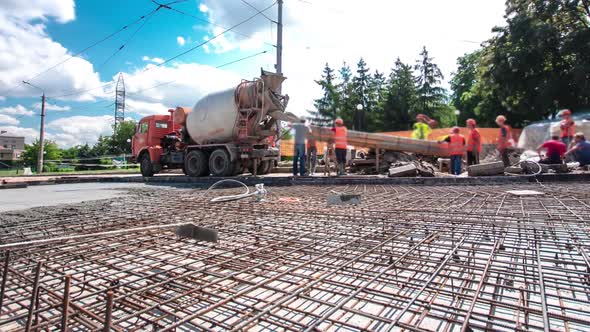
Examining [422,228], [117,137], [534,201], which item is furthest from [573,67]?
[117,137]

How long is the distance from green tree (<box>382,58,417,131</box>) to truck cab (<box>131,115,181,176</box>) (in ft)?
106

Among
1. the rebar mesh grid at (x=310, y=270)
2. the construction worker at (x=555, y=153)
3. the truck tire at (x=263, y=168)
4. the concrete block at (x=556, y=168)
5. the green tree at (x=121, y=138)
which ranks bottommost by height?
the rebar mesh grid at (x=310, y=270)

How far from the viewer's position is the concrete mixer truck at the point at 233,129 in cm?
1006

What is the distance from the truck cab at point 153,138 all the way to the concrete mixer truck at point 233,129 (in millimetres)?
799

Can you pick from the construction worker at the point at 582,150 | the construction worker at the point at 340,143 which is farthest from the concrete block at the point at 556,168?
the construction worker at the point at 340,143

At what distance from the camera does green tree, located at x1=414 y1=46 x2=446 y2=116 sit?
41688 millimetres

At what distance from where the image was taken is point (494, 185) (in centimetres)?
634

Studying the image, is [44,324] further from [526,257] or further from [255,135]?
[255,135]

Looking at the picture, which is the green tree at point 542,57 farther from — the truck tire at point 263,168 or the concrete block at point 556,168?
the truck tire at point 263,168

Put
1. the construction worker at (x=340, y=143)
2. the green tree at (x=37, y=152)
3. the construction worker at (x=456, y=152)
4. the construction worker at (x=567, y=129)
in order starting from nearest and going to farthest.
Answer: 1. the construction worker at (x=567, y=129)
2. the construction worker at (x=456, y=152)
3. the construction worker at (x=340, y=143)
4. the green tree at (x=37, y=152)

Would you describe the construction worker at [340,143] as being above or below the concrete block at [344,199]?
above

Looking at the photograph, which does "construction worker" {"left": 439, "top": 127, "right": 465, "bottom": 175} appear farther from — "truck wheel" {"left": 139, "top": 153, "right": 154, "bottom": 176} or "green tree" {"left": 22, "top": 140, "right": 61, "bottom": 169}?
"green tree" {"left": 22, "top": 140, "right": 61, "bottom": 169}

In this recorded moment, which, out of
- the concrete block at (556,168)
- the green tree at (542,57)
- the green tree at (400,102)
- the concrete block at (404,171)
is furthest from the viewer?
the green tree at (400,102)

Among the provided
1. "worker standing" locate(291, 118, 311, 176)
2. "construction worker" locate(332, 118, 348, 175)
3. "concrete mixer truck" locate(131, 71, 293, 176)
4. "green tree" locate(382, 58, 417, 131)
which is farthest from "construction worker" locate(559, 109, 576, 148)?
"green tree" locate(382, 58, 417, 131)
